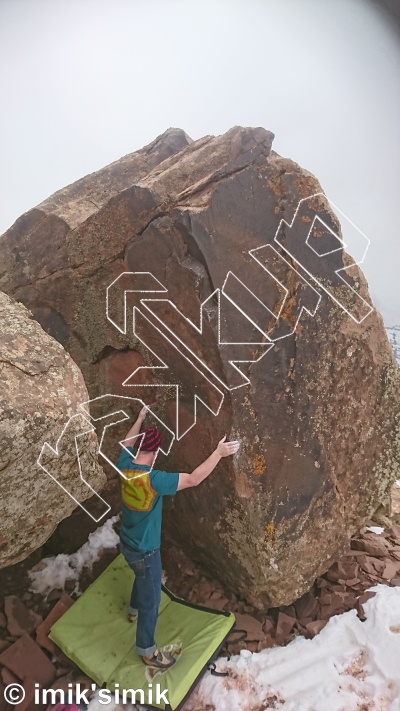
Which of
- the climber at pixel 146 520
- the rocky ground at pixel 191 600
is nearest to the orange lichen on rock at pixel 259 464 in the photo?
the climber at pixel 146 520

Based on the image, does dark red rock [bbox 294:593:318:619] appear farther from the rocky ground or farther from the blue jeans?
the blue jeans

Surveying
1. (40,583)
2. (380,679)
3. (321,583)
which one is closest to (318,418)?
(321,583)

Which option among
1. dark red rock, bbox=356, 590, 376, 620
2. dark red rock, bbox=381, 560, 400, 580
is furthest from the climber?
dark red rock, bbox=381, 560, 400, 580

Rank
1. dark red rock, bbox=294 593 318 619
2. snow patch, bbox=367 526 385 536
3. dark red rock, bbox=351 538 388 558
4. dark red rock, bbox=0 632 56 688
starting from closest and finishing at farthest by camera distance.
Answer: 1. dark red rock, bbox=0 632 56 688
2. dark red rock, bbox=294 593 318 619
3. dark red rock, bbox=351 538 388 558
4. snow patch, bbox=367 526 385 536

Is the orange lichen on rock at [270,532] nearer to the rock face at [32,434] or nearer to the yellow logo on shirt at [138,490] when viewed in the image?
the yellow logo on shirt at [138,490]

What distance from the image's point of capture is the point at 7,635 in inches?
112

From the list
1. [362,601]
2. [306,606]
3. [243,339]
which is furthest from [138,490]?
[362,601]

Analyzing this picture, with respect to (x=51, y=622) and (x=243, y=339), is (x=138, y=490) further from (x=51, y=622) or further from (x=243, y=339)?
(x=51, y=622)

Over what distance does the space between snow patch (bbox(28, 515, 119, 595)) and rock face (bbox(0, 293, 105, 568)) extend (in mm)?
970

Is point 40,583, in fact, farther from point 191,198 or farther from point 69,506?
point 191,198

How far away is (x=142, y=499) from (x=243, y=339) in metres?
1.00

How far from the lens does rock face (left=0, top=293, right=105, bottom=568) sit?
2.00 metres

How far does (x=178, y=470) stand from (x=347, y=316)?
4.48 feet

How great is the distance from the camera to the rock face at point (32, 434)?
2.00 meters
